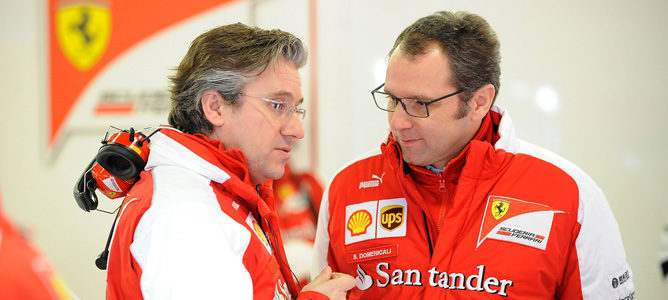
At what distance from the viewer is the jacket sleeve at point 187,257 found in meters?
1.06

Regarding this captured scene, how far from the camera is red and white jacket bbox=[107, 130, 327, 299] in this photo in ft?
3.51

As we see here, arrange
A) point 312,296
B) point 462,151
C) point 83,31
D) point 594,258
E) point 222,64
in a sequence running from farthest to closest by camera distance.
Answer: point 83,31
point 462,151
point 594,258
point 222,64
point 312,296

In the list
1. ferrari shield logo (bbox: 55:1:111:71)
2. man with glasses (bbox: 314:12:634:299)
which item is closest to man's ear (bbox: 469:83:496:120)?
man with glasses (bbox: 314:12:634:299)

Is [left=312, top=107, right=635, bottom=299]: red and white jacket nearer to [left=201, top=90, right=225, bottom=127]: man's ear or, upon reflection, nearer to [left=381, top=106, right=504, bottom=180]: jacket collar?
[left=381, top=106, right=504, bottom=180]: jacket collar

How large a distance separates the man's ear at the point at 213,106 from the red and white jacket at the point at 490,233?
1.56 feet

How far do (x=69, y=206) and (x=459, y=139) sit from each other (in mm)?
2385

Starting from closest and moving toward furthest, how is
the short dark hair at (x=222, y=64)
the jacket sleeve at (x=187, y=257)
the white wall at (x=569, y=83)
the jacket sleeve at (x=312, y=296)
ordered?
the jacket sleeve at (x=187, y=257)
the jacket sleeve at (x=312, y=296)
the short dark hair at (x=222, y=64)
the white wall at (x=569, y=83)

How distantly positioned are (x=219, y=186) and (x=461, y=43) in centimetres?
76

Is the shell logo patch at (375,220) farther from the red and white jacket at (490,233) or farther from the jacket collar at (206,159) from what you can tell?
the jacket collar at (206,159)

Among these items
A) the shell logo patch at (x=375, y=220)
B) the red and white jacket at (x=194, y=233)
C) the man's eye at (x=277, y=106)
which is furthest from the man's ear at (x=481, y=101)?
the red and white jacket at (x=194, y=233)

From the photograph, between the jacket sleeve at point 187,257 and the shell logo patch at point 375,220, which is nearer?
the jacket sleeve at point 187,257

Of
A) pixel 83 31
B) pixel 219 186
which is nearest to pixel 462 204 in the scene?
pixel 219 186

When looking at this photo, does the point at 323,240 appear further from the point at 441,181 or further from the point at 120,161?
the point at 120,161

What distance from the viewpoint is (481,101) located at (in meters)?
1.68
